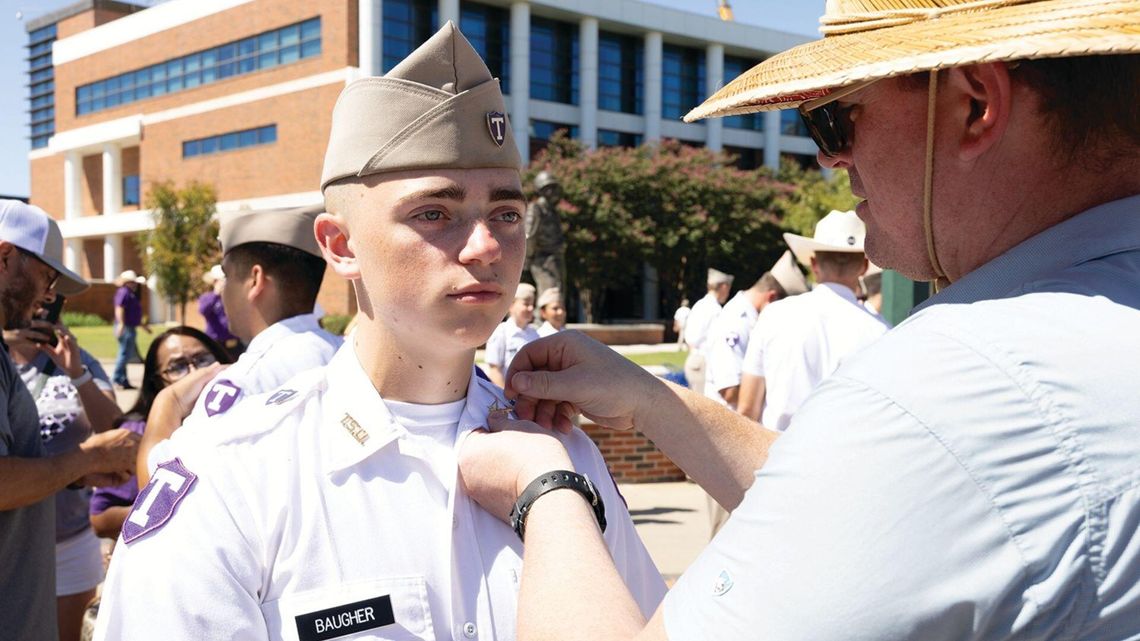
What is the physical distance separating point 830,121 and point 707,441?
901 mm

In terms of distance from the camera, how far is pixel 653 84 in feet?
139

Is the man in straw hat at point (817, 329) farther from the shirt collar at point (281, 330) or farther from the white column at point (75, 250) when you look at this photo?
the white column at point (75, 250)

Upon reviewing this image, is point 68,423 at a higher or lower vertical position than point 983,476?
lower

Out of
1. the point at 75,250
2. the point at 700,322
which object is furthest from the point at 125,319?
the point at 75,250

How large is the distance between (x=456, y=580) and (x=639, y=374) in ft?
2.24

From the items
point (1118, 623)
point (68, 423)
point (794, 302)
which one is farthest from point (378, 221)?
point (794, 302)

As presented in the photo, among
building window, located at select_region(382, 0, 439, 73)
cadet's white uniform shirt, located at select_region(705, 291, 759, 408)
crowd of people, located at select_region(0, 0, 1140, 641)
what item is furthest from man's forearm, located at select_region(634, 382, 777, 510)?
building window, located at select_region(382, 0, 439, 73)

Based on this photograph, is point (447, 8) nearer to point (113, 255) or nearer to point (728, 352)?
point (113, 255)

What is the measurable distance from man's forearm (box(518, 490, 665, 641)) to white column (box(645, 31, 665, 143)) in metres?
41.4

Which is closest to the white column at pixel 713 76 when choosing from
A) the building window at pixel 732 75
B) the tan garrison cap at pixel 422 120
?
the building window at pixel 732 75

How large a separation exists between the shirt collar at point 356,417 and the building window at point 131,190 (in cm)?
4991

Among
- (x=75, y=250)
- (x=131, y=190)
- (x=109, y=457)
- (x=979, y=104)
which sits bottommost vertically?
(x=109, y=457)

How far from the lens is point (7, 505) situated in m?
3.19

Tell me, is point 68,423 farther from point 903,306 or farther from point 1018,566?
point 903,306
